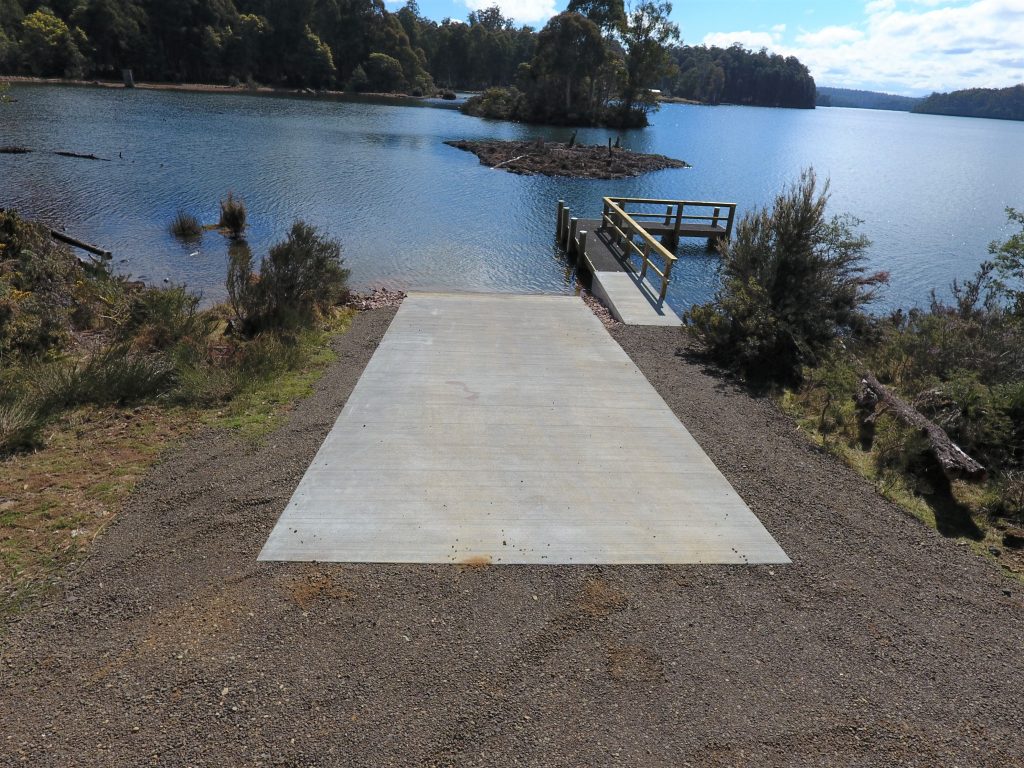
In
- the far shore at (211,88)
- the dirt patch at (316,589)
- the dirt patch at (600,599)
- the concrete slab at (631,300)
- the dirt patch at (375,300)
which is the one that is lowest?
the dirt patch at (375,300)

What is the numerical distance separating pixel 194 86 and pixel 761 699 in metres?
96.5

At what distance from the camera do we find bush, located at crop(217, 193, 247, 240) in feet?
63.9

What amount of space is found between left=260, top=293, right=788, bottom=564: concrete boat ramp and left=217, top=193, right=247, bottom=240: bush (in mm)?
13285

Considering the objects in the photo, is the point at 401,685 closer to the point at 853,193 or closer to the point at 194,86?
the point at 853,193

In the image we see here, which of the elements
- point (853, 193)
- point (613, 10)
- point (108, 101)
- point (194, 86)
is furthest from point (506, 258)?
point (194, 86)

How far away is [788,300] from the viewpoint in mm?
10328

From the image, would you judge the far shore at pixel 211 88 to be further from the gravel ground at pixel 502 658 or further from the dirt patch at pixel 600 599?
the dirt patch at pixel 600 599

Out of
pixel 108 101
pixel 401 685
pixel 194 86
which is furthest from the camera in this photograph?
pixel 194 86

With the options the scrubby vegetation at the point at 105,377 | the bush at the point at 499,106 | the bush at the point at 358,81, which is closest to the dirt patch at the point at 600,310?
the scrubby vegetation at the point at 105,377

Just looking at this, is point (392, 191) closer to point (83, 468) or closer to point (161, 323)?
point (161, 323)

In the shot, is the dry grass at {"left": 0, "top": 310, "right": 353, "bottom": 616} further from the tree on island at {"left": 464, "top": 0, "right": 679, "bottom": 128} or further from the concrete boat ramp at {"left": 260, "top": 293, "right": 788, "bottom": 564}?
the tree on island at {"left": 464, "top": 0, "right": 679, "bottom": 128}

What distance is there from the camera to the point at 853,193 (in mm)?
35688

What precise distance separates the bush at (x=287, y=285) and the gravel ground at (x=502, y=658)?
5685 mm

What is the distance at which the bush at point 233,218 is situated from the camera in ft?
63.9
